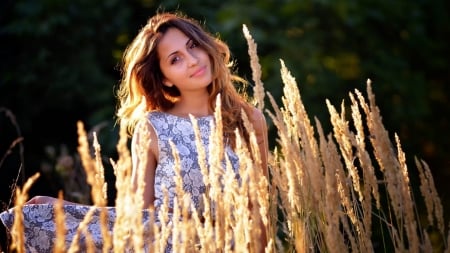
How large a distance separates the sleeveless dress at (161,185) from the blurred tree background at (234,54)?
3.49 metres

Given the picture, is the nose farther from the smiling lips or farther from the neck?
the neck

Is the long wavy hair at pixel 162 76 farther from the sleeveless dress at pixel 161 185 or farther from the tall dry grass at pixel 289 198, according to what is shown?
the tall dry grass at pixel 289 198

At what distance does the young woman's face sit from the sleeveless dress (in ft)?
0.45

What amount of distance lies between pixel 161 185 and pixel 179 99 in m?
0.52

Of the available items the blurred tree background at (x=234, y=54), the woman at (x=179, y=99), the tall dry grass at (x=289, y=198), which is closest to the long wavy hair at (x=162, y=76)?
the woman at (x=179, y=99)

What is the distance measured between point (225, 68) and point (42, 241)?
0.94m

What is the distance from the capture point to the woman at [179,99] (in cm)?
302

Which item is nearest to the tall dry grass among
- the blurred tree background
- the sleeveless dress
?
the sleeveless dress

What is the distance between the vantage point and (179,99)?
3.18 m

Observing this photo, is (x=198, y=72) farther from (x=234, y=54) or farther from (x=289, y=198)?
(x=234, y=54)

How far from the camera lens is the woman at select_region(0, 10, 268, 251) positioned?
9.92 feet

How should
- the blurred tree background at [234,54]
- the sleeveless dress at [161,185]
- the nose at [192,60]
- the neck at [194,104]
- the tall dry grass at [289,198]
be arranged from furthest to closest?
the blurred tree background at [234,54] < the neck at [194,104] < the nose at [192,60] < the sleeveless dress at [161,185] < the tall dry grass at [289,198]

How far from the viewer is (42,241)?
261 centimetres

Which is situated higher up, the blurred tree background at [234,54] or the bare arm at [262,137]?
the blurred tree background at [234,54]
